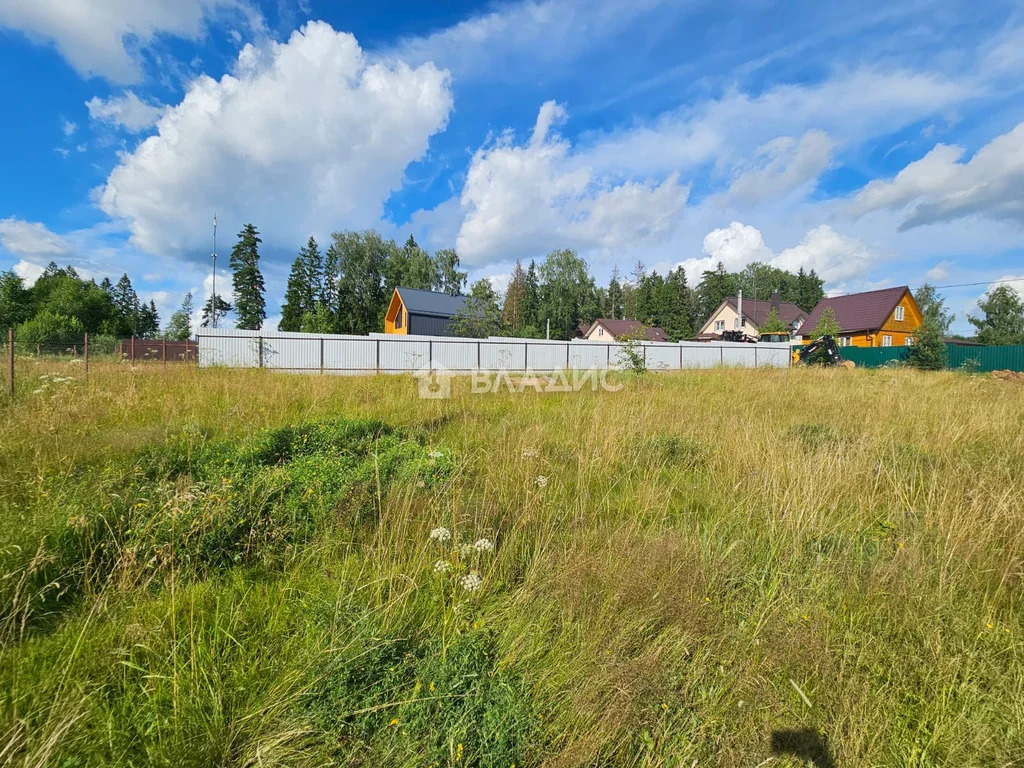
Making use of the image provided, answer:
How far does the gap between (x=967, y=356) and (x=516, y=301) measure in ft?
121

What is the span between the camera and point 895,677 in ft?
4.75

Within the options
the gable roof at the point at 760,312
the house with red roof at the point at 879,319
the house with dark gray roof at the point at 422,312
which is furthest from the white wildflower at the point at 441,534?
the gable roof at the point at 760,312

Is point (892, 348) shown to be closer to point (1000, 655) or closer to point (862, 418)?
point (862, 418)

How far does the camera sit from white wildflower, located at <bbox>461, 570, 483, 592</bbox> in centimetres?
179

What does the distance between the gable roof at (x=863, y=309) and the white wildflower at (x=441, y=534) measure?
1573 inches

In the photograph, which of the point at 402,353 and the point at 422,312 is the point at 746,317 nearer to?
the point at 422,312

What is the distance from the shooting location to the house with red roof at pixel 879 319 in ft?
99.7

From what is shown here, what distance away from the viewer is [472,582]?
5.93ft

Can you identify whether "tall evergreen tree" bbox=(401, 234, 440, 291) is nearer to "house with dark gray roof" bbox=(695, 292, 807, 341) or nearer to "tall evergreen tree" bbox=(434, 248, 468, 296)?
"tall evergreen tree" bbox=(434, 248, 468, 296)

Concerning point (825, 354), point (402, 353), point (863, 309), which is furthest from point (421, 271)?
point (863, 309)

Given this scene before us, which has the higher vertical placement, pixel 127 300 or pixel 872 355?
pixel 127 300

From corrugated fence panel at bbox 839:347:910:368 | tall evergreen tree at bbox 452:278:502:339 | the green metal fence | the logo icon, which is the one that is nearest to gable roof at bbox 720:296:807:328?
corrugated fence panel at bbox 839:347:910:368

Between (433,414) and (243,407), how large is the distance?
107 inches

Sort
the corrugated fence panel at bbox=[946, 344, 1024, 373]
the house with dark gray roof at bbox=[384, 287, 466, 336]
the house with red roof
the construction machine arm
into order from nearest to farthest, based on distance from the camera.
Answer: the corrugated fence panel at bbox=[946, 344, 1024, 373] → the construction machine arm → the house with red roof → the house with dark gray roof at bbox=[384, 287, 466, 336]
